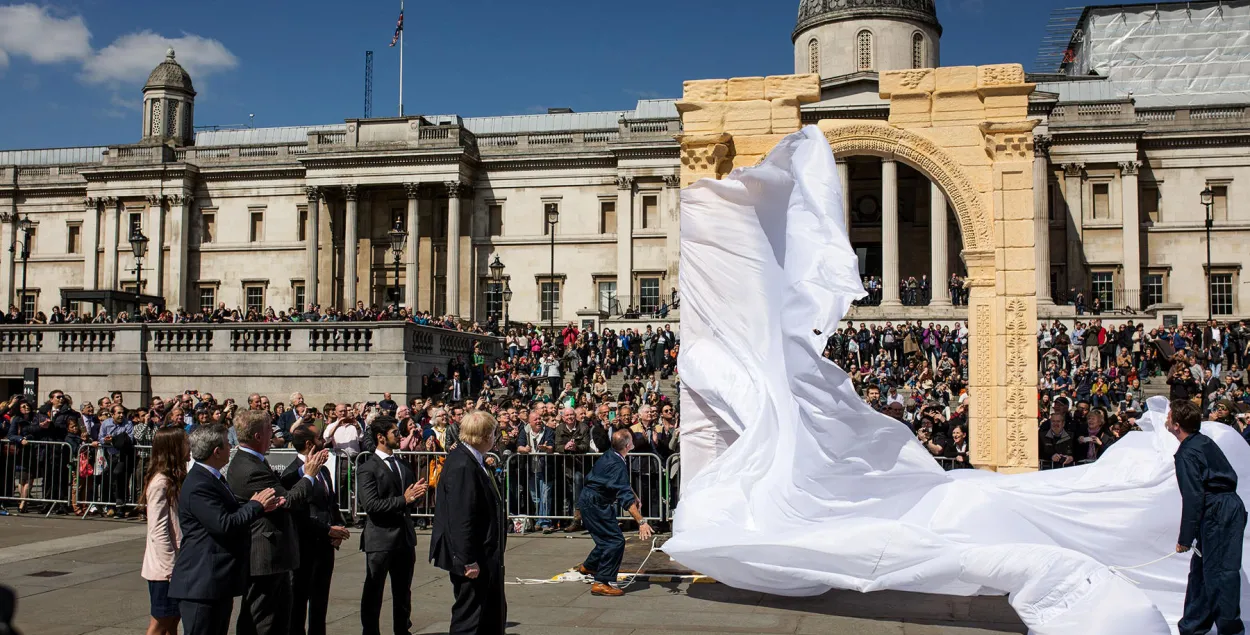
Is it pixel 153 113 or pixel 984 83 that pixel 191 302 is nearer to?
pixel 153 113

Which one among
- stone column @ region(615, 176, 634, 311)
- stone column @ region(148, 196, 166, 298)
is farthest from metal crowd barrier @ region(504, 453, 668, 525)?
stone column @ region(148, 196, 166, 298)

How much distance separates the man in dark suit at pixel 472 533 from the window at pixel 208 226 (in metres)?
55.5

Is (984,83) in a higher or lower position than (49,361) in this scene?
higher

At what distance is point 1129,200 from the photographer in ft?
155

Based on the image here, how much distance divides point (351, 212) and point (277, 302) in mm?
7323

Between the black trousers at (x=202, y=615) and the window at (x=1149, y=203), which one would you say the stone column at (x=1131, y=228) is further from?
the black trousers at (x=202, y=615)

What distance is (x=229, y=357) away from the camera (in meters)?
28.8

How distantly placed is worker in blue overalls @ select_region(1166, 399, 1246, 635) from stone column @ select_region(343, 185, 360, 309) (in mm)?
49809

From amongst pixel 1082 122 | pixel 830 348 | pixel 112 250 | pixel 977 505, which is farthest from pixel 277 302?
pixel 977 505

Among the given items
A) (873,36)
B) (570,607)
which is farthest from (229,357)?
(873,36)

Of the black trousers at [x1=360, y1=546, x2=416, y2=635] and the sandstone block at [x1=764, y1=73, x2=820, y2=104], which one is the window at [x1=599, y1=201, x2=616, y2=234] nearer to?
the sandstone block at [x1=764, y1=73, x2=820, y2=104]

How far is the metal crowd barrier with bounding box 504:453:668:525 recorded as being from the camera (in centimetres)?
1412

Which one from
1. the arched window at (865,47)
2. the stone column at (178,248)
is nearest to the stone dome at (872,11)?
the arched window at (865,47)

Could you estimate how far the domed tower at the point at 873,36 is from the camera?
50.9m
